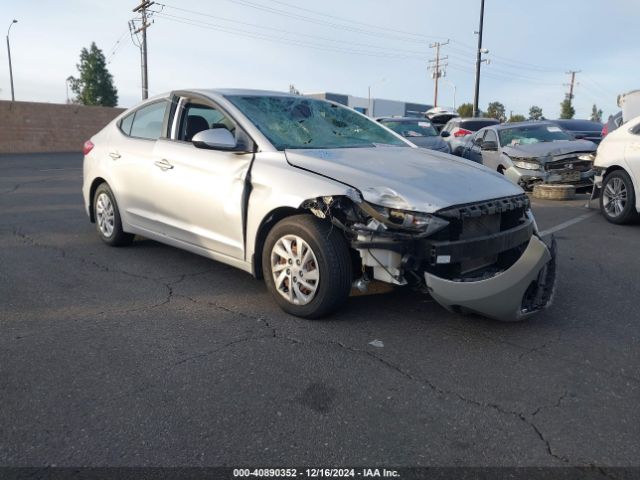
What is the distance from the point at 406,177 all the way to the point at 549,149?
25.5ft

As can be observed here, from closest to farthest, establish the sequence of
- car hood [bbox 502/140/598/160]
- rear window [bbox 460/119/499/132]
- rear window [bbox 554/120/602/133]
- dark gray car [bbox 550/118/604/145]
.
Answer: car hood [bbox 502/140/598/160] < dark gray car [bbox 550/118/604/145] < rear window [bbox 554/120/602/133] < rear window [bbox 460/119/499/132]

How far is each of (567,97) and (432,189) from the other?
8626cm

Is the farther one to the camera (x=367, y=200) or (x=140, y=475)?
(x=367, y=200)

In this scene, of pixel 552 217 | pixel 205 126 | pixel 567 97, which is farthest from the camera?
pixel 567 97

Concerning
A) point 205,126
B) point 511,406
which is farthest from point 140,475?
point 205,126

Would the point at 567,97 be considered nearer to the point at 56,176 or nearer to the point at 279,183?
the point at 56,176

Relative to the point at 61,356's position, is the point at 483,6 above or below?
above

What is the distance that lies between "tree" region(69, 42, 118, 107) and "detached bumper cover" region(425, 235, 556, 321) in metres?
75.4

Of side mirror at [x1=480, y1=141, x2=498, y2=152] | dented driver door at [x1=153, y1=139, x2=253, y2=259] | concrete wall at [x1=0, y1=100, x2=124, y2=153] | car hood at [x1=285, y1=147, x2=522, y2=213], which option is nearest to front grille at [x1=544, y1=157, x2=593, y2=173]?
side mirror at [x1=480, y1=141, x2=498, y2=152]

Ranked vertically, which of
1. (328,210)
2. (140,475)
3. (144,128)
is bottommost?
(140,475)

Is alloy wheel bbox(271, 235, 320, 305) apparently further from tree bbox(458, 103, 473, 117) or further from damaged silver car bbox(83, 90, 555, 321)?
tree bbox(458, 103, 473, 117)

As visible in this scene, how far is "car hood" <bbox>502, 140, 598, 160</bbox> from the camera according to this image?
1038 cm

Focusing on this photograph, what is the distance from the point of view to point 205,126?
5.00 m

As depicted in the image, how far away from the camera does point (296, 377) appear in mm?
3084
